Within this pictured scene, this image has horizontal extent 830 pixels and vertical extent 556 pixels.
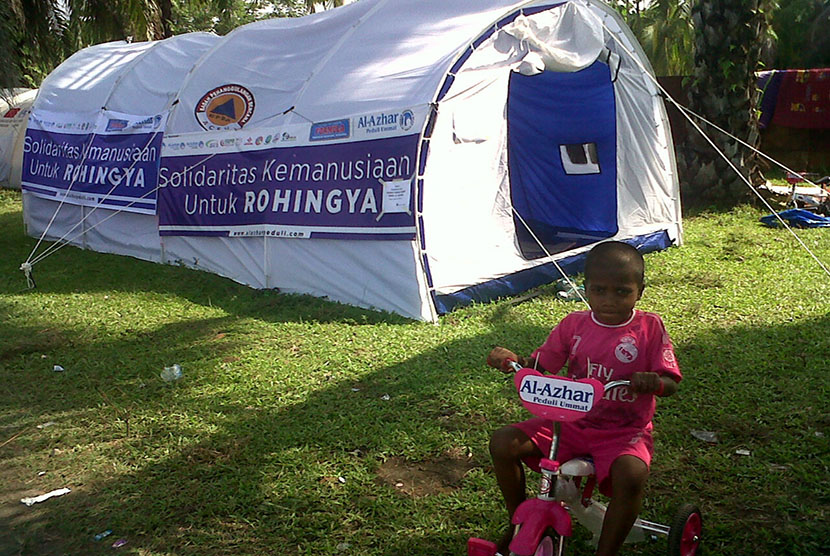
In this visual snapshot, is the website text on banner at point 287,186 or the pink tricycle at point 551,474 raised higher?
the website text on banner at point 287,186

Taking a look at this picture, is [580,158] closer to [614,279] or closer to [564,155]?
[564,155]

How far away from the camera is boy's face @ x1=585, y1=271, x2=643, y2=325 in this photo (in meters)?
2.93

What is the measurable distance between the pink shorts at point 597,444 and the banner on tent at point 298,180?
13.1 ft

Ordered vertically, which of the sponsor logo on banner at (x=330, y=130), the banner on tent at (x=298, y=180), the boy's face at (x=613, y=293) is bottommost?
the boy's face at (x=613, y=293)

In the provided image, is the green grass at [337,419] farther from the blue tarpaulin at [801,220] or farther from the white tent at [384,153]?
the blue tarpaulin at [801,220]

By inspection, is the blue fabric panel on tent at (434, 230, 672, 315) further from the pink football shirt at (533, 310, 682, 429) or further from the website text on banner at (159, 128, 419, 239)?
the pink football shirt at (533, 310, 682, 429)

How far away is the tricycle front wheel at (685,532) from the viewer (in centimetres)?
309

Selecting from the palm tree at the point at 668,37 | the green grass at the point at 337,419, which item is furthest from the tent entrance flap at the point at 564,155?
the palm tree at the point at 668,37

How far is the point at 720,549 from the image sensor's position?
3.34m

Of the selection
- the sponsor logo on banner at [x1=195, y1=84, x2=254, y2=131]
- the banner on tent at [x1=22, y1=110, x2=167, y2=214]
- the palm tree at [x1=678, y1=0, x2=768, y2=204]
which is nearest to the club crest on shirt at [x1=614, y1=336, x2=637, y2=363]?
the sponsor logo on banner at [x1=195, y1=84, x2=254, y2=131]

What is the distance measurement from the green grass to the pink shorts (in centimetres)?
63

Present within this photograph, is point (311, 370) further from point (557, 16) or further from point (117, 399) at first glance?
point (557, 16)

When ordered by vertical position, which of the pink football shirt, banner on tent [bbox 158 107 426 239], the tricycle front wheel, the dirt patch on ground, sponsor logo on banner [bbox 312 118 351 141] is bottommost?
the dirt patch on ground

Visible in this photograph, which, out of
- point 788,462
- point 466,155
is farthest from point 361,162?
point 788,462
